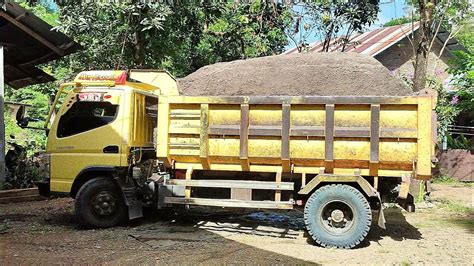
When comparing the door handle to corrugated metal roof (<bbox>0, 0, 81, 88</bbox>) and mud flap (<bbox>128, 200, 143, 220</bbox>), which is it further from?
corrugated metal roof (<bbox>0, 0, 81, 88</bbox>)

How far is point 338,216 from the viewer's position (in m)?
6.21

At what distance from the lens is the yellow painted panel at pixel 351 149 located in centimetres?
611

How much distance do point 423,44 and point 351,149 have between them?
6.46 metres

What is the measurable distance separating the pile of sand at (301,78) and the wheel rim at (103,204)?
1.96m

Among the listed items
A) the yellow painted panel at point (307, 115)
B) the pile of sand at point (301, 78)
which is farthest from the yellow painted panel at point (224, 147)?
the yellow painted panel at point (307, 115)

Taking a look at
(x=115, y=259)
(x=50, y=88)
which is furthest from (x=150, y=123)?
(x=50, y=88)

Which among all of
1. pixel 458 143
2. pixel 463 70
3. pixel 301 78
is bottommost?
pixel 458 143

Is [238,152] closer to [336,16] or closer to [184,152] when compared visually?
[184,152]

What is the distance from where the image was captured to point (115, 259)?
5.50 m

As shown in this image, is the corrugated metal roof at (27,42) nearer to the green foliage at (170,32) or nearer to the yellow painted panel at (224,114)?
the green foliage at (170,32)

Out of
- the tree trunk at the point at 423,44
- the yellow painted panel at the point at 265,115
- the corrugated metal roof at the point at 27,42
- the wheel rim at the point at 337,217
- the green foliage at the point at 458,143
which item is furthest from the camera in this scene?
the green foliage at the point at 458,143

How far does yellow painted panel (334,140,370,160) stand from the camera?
6109 mm

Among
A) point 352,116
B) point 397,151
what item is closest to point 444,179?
point 397,151

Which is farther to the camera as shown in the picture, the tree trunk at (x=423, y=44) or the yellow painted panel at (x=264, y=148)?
the tree trunk at (x=423, y=44)
